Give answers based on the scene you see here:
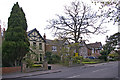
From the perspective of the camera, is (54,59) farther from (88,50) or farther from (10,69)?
(88,50)

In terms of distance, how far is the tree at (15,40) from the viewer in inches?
826

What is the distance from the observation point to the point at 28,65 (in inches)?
900

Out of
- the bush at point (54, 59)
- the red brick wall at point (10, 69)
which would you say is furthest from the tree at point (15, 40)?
the bush at point (54, 59)

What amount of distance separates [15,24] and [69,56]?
14.4m

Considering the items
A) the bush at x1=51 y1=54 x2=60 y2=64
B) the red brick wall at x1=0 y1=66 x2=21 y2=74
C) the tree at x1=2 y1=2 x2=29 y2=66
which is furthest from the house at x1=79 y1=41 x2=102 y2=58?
the red brick wall at x1=0 y1=66 x2=21 y2=74

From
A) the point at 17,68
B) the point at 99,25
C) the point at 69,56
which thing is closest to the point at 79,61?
the point at 69,56

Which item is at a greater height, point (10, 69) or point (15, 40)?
point (15, 40)

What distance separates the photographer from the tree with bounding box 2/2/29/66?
A: 2097 cm

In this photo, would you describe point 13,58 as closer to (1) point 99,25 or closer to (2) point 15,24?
(2) point 15,24

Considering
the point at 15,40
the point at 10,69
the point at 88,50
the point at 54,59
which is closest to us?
the point at 10,69

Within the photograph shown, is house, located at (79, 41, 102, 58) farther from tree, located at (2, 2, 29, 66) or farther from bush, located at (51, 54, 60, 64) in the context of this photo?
tree, located at (2, 2, 29, 66)

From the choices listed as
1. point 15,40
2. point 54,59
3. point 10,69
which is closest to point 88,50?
point 54,59

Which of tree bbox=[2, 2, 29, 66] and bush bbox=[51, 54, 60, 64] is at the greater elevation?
tree bbox=[2, 2, 29, 66]

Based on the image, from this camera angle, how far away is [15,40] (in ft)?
72.9
